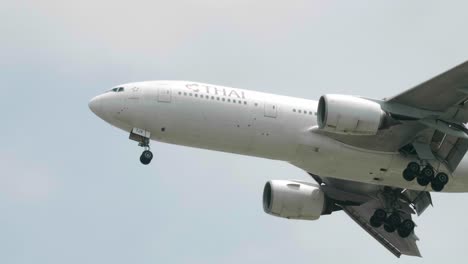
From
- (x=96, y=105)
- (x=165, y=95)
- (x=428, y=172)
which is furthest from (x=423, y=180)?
(x=96, y=105)

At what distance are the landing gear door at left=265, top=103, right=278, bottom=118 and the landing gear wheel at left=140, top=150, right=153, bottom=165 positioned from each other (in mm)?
4870

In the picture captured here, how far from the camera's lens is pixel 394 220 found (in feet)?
174

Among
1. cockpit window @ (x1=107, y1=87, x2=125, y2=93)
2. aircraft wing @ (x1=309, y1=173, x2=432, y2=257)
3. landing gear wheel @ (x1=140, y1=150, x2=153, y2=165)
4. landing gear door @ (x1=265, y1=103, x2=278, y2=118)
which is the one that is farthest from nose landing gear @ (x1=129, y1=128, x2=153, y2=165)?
aircraft wing @ (x1=309, y1=173, x2=432, y2=257)

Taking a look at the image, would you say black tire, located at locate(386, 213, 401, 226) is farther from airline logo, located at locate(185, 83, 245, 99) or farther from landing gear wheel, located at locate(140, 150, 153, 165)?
landing gear wheel, located at locate(140, 150, 153, 165)

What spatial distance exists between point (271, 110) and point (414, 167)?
240 inches

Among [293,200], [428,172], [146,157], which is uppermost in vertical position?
[146,157]

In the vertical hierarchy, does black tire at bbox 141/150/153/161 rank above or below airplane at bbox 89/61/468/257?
below

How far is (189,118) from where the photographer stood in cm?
4841

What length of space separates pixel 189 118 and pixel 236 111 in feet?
6.13

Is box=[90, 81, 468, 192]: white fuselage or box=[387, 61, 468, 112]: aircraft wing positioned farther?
box=[90, 81, 468, 192]: white fuselage

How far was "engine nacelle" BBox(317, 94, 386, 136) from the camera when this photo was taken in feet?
153

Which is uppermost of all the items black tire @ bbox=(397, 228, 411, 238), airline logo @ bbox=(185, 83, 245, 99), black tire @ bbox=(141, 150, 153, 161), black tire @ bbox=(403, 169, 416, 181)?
airline logo @ bbox=(185, 83, 245, 99)

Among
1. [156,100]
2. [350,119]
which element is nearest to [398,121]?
[350,119]

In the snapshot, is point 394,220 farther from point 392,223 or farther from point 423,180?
point 423,180
